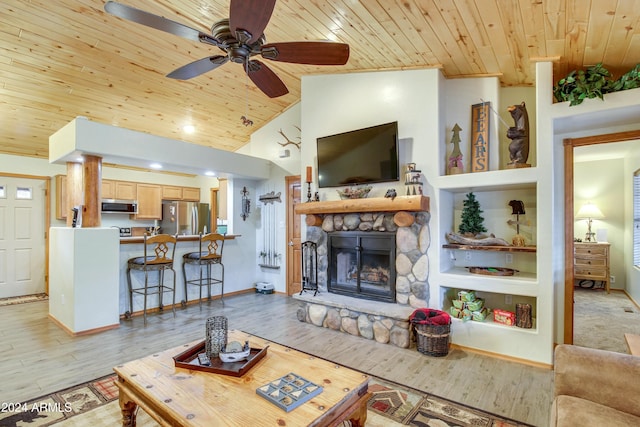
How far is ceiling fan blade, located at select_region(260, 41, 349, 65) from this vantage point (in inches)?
86.8

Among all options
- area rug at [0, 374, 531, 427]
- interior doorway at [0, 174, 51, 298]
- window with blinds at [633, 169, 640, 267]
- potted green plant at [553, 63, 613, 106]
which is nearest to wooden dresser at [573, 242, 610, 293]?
window with blinds at [633, 169, 640, 267]

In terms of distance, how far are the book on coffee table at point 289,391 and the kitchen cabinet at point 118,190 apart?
6578 mm

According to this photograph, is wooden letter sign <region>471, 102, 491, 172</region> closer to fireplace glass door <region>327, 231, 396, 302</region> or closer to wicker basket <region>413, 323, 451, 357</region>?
fireplace glass door <region>327, 231, 396, 302</region>

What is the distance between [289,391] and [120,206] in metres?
6.55

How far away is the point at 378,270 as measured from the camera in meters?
4.06

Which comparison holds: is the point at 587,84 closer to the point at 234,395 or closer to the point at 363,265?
the point at 363,265

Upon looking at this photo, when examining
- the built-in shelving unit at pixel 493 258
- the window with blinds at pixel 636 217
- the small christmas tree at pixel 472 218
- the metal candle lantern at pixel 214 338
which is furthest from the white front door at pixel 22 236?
the window with blinds at pixel 636 217

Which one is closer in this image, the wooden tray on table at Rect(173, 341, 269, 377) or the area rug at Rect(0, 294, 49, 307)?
the wooden tray on table at Rect(173, 341, 269, 377)

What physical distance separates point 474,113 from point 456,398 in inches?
117

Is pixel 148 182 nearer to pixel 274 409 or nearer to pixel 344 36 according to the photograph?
pixel 344 36

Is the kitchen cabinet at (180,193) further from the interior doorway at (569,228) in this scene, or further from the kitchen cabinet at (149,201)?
the interior doorway at (569,228)

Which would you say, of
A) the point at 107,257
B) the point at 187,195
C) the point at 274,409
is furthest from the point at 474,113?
the point at 187,195

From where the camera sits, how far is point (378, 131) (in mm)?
3869

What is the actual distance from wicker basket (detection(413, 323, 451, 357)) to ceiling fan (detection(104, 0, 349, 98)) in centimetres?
256
